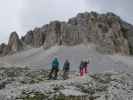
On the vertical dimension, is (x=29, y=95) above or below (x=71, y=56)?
below

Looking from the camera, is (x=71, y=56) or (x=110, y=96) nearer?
(x=110, y=96)

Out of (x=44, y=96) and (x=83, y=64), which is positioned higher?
(x=83, y=64)

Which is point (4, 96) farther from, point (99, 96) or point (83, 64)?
point (83, 64)

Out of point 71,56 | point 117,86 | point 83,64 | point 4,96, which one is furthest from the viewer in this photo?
point 71,56

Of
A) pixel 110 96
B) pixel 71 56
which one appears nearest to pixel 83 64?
pixel 110 96

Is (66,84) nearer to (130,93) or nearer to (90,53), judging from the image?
(130,93)

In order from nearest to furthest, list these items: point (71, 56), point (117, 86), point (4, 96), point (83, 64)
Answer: point (4, 96) → point (117, 86) → point (83, 64) → point (71, 56)

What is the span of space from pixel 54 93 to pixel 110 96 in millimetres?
6351

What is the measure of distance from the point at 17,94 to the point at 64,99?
180 inches

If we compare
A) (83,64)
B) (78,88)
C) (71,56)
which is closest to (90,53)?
(71,56)

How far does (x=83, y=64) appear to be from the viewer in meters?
54.8

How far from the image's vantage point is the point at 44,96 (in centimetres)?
3609

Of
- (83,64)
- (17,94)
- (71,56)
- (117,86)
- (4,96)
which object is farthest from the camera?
(71,56)

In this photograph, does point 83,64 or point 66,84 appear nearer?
point 66,84
